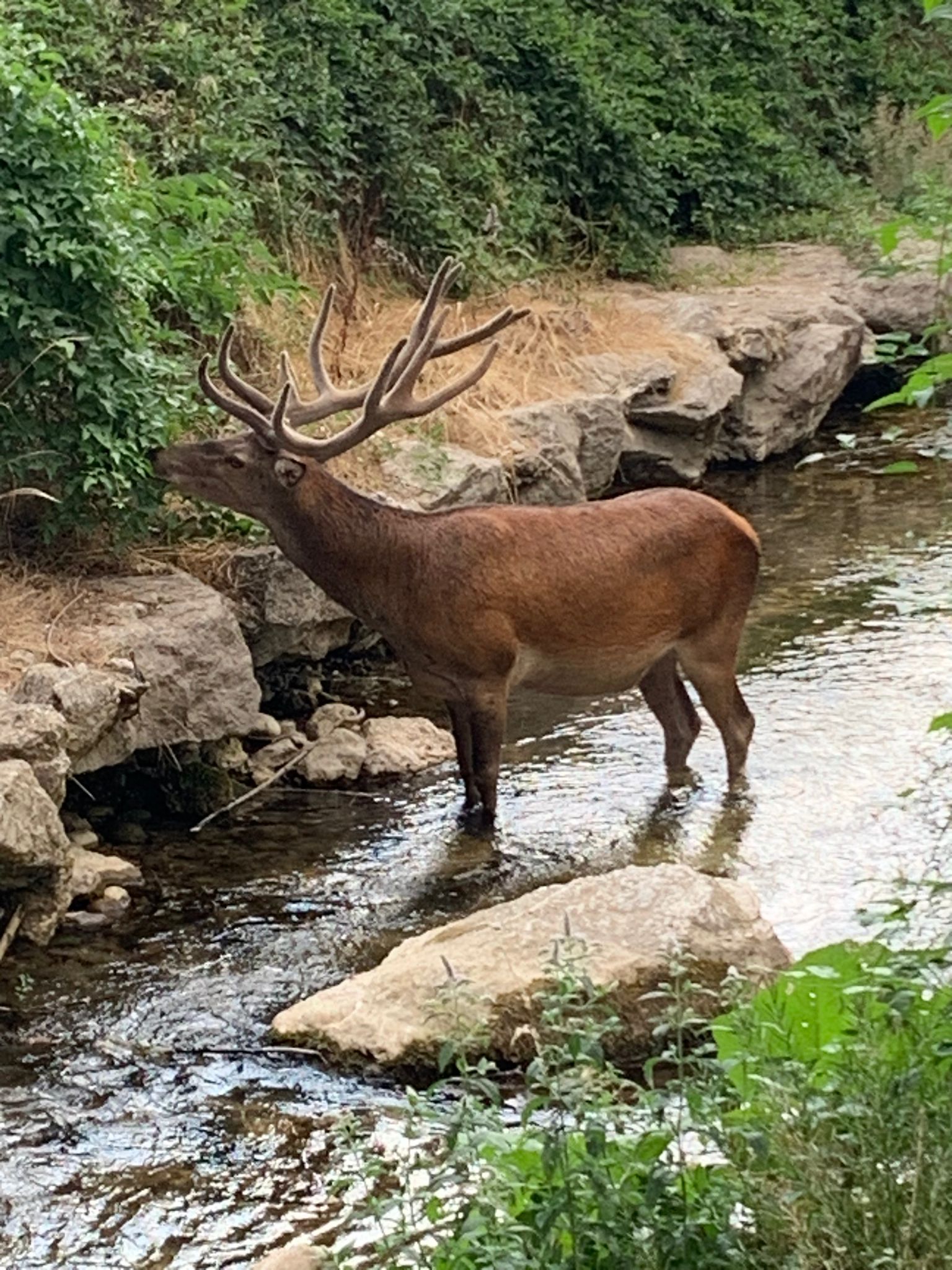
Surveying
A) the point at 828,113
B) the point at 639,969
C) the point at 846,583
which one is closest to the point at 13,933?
the point at 639,969

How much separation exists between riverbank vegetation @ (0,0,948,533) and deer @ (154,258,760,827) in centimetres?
59

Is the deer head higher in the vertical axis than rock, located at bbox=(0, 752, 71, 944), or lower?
higher

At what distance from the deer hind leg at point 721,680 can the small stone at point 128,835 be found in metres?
2.50

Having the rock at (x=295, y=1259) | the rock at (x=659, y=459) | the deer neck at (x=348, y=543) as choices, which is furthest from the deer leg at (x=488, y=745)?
the rock at (x=659, y=459)

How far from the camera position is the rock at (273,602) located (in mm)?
9742

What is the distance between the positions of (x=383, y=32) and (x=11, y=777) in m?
9.56

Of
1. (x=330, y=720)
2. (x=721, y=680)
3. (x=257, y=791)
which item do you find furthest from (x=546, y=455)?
(x=257, y=791)

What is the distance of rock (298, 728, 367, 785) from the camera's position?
9141 millimetres

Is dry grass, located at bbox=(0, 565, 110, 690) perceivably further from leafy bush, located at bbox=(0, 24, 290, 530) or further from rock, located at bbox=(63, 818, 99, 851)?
rock, located at bbox=(63, 818, 99, 851)

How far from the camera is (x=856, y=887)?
7582 millimetres

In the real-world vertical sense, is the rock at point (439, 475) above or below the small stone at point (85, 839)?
above

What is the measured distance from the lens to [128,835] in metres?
8.51

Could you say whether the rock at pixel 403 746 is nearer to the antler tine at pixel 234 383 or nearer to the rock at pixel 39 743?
the antler tine at pixel 234 383

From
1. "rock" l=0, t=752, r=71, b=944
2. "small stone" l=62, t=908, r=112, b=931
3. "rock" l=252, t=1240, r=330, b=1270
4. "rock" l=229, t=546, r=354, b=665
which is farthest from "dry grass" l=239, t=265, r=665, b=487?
"rock" l=252, t=1240, r=330, b=1270
